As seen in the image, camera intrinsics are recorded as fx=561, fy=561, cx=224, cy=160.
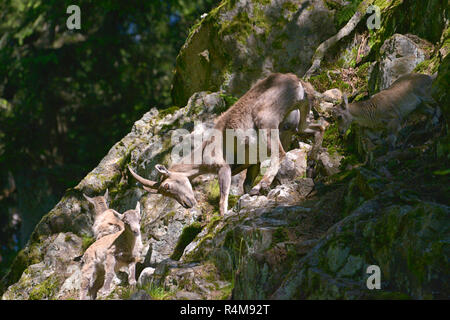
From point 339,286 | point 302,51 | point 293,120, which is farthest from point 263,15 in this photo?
point 339,286

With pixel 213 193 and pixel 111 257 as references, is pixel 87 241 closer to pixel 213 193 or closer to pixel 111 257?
pixel 213 193

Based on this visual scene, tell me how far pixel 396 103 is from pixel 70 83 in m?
17.6

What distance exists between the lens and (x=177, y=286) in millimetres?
7184

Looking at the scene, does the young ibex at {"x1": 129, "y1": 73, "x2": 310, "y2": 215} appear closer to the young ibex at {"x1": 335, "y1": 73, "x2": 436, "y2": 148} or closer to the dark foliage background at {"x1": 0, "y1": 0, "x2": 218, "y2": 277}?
the young ibex at {"x1": 335, "y1": 73, "x2": 436, "y2": 148}

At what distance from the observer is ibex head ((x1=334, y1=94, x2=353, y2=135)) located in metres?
9.11

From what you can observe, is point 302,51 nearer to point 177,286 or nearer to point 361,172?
point 361,172

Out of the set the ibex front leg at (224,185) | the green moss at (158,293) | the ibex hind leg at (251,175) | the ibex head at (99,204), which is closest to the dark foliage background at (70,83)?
the ibex head at (99,204)

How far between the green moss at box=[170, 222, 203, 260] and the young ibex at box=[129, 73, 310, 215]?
0.45 meters

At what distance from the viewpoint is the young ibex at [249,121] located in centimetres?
1029

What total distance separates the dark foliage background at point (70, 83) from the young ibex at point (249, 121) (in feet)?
38.0

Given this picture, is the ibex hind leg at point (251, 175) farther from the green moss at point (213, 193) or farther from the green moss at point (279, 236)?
the green moss at point (279, 236)

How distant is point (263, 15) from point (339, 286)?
937 cm

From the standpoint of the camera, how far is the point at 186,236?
9938mm
